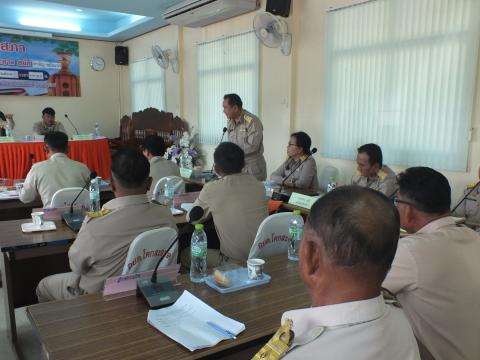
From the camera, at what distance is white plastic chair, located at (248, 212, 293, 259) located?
2.12m

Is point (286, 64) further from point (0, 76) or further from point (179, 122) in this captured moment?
point (0, 76)

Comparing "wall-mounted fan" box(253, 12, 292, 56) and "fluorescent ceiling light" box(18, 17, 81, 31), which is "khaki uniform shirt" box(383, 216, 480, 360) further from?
"fluorescent ceiling light" box(18, 17, 81, 31)

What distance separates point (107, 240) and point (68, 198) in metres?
1.30

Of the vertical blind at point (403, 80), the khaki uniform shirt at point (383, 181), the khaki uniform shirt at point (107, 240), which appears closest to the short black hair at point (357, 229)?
the khaki uniform shirt at point (107, 240)

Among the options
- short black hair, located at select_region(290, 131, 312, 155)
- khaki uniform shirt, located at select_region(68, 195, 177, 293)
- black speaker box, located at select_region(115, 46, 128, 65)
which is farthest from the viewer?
black speaker box, located at select_region(115, 46, 128, 65)

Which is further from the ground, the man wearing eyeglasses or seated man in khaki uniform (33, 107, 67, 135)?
seated man in khaki uniform (33, 107, 67, 135)

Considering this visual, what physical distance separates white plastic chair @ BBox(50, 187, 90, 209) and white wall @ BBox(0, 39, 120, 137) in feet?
20.5

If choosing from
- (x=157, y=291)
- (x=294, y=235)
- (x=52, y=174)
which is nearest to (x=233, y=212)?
(x=294, y=235)

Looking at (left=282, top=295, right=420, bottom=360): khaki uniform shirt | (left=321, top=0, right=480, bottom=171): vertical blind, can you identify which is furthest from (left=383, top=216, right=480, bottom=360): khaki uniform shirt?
(left=321, top=0, right=480, bottom=171): vertical blind

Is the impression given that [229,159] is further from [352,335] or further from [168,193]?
[352,335]

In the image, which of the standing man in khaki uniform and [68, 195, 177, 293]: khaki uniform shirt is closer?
[68, 195, 177, 293]: khaki uniform shirt

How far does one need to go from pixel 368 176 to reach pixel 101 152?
483cm

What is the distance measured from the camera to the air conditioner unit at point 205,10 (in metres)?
5.27

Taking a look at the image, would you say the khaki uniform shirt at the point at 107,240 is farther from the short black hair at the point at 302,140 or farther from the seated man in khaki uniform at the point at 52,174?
the short black hair at the point at 302,140
